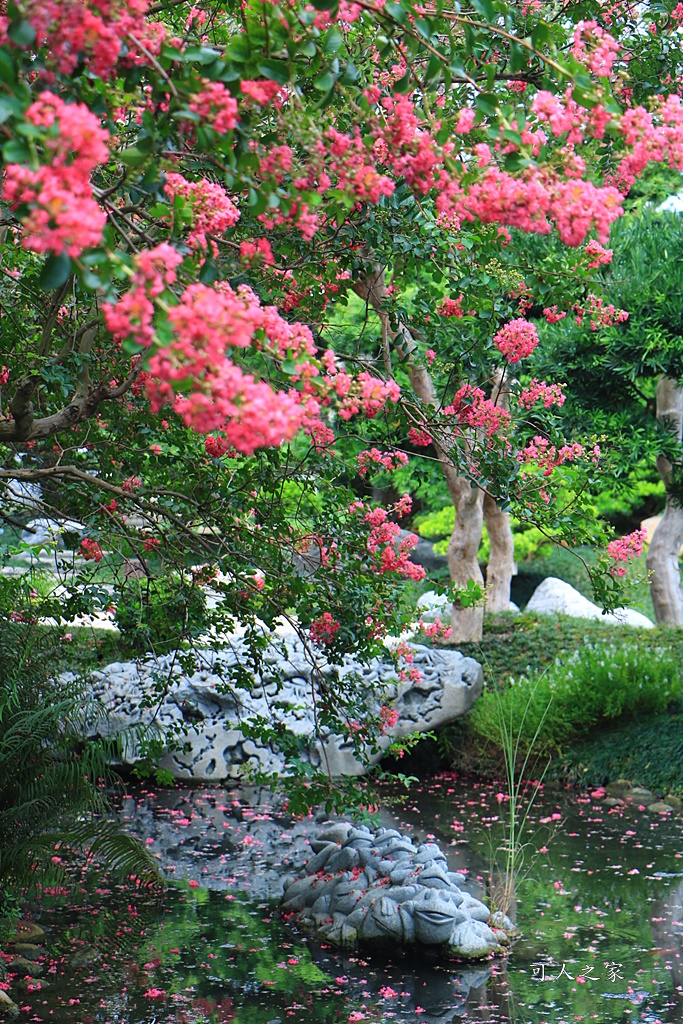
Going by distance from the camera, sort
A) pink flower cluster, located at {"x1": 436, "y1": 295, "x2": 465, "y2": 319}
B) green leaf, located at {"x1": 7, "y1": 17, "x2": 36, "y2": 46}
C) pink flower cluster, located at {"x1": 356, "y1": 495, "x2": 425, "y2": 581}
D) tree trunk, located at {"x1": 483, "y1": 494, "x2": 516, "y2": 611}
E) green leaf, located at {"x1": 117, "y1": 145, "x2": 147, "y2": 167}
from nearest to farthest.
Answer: green leaf, located at {"x1": 7, "y1": 17, "x2": 36, "y2": 46} < green leaf, located at {"x1": 117, "y1": 145, "x2": 147, "y2": 167} < pink flower cluster, located at {"x1": 436, "y1": 295, "x2": 465, "y2": 319} < pink flower cluster, located at {"x1": 356, "y1": 495, "x2": 425, "y2": 581} < tree trunk, located at {"x1": 483, "y1": 494, "x2": 516, "y2": 611}

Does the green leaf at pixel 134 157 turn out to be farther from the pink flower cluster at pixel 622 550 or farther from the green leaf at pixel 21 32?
the pink flower cluster at pixel 622 550

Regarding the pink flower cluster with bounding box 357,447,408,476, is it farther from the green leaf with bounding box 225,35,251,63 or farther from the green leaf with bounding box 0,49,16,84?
the green leaf with bounding box 0,49,16,84

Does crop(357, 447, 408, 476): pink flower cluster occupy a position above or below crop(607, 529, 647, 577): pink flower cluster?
above

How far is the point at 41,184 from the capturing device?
59.9 inches

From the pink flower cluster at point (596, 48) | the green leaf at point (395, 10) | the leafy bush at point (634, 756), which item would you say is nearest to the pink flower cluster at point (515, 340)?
the pink flower cluster at point (596, 48)

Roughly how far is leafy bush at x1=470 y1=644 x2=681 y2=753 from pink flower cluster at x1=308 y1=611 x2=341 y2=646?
17.6 ft

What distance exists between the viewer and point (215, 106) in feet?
6.16

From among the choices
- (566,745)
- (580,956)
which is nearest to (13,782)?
(580,956)

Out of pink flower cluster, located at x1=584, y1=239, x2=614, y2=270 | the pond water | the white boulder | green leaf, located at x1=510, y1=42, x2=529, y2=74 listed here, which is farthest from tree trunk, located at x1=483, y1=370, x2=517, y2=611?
green leaf, located at x1=510, y1=42, x2=529, y2=74

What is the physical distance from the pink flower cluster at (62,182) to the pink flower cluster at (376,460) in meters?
2.95

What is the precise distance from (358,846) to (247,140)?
16.1ft

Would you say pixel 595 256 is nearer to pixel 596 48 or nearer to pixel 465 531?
pixel 596 48

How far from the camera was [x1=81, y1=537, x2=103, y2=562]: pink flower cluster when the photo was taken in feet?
14.8

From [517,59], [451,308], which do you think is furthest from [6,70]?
[451,308]
